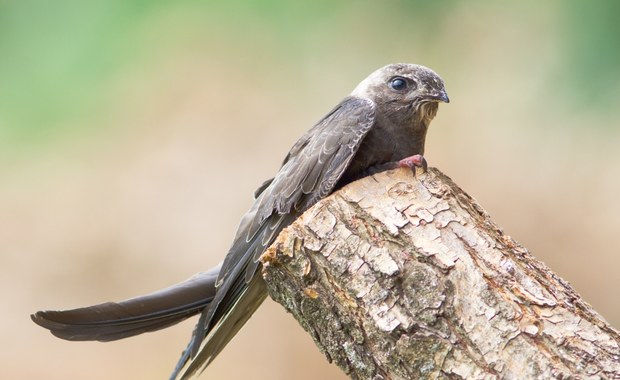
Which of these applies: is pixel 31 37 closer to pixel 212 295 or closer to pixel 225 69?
pixel 225 69

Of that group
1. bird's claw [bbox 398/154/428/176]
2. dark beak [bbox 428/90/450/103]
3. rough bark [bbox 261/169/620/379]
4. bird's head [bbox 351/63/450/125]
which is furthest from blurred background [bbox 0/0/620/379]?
rough bark [bbox 261/169/620/379]

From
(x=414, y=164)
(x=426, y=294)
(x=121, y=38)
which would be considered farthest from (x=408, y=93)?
(x=121, y=38)

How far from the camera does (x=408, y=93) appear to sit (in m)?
3.72

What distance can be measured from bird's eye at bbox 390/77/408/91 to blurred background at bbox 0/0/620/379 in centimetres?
186

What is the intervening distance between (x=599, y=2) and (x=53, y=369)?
183 inches

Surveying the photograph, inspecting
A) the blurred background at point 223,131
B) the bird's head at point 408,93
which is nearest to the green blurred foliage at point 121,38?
the blurred background at point 223,131

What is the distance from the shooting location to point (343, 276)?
2.56m

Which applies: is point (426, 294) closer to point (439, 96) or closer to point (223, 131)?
A: point (439, 96)

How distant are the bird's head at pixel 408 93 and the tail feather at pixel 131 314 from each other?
1.19 metres

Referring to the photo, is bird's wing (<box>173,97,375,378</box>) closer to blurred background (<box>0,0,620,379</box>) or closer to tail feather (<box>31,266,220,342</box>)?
tail feather (<box>31,266,220,342</box>)

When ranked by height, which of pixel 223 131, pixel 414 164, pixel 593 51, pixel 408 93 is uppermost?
pixel 223 131

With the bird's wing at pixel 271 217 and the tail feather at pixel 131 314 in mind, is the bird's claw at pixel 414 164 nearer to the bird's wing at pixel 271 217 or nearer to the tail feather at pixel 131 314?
the bird's wing at pixel 271 217

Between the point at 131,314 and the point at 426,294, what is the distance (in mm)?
1390

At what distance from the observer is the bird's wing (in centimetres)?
333
